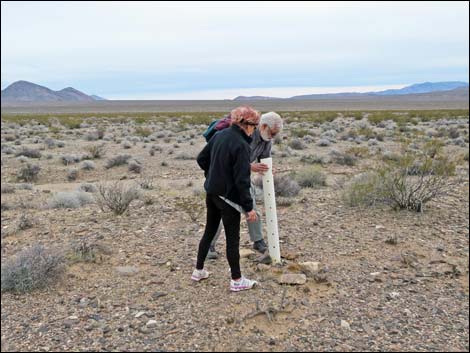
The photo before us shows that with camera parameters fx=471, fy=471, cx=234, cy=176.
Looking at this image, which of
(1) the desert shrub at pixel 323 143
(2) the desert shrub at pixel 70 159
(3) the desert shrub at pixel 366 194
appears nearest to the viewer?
(3) the desert shrub at pixel 366 194

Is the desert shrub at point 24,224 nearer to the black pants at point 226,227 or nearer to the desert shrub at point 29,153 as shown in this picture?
the black pants at point 226,227

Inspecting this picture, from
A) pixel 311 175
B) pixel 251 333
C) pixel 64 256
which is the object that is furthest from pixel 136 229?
pixel 311 175

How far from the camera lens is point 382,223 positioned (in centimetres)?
690

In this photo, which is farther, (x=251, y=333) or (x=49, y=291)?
(x=49, y=291)

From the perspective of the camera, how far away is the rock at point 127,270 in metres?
5.25

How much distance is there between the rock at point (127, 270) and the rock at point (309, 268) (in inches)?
73.6

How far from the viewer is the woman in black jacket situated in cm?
419

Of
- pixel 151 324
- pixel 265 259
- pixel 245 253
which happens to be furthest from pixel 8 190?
pixel 151 324

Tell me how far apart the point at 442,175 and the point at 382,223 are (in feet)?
6.16

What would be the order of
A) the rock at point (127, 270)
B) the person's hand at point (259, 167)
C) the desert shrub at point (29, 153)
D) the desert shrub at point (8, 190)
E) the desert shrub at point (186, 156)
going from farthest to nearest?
the desert shrub at point (29, 153) < the desert shrub at point (186, 156) < the desert shrub at point (8, 190) < the rock at point (127, 270) < the person's hand at point (259, 167)

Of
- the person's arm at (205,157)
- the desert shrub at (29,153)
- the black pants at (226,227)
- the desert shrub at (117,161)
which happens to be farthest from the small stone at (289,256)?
the desert shrub at (29,153)

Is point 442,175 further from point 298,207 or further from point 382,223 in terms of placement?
point 298,207

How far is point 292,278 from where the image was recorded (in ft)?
16.3

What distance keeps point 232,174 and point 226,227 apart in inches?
22.1
